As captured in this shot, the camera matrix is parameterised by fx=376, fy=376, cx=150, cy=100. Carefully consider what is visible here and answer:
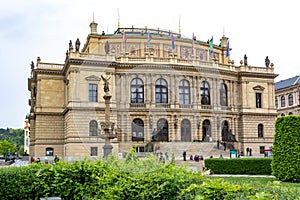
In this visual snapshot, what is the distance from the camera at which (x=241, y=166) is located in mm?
33094

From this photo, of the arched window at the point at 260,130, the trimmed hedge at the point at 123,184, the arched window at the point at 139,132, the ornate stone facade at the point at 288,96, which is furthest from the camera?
the ornate stone facade at the point at 288,96

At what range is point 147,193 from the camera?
10.6 m

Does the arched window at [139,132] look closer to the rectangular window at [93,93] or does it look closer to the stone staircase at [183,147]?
the stone staircase at [183,147]

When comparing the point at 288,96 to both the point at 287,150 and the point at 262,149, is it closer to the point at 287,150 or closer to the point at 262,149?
the point at 262,149

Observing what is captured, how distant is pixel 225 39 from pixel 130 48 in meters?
24.2

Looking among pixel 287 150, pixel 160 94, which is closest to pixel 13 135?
pixel 160 94

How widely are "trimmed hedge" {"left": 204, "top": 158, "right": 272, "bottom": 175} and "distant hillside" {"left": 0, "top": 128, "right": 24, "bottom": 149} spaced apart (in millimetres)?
142902

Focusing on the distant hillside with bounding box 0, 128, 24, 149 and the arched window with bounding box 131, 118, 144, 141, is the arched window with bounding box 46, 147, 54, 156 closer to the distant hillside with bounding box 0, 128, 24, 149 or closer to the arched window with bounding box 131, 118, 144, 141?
the arched window with bounding box 131, 118, 144, 141

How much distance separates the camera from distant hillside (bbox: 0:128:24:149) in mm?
164762

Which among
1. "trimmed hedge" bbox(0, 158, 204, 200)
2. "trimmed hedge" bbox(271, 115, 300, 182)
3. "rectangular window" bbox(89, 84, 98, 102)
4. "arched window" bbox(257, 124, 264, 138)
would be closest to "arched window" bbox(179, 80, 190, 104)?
"trimmed hedge" bbox(271, 115, 300, 182)

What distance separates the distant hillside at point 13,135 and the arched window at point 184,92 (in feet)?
483

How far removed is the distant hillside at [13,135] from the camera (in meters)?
→ 165

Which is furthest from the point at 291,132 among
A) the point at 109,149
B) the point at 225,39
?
the point at 225,39

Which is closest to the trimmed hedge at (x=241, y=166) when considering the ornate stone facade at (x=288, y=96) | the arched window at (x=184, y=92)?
the arched window at (x=184, y=92)
